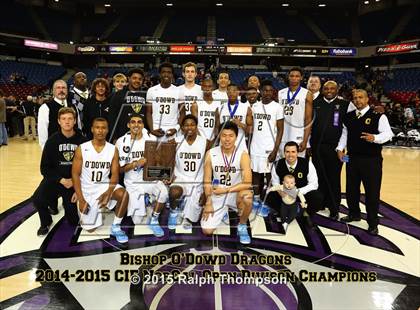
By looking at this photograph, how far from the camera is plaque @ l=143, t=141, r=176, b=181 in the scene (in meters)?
3.52

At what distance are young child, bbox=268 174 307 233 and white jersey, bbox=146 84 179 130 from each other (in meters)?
1.50

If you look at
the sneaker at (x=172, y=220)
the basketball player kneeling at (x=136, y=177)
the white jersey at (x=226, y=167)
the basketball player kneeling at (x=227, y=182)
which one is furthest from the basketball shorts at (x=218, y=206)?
the basketball player kneeling at (x=136, y=177)

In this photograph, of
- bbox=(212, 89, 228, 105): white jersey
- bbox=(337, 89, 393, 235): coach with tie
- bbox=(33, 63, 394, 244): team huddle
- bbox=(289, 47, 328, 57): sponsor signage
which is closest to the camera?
bbox=(33, 63, 394, 244): team huddle

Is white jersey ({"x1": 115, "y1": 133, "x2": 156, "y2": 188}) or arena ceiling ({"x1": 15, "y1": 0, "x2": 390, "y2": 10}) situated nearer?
white jersey ({"x1": 115, "y1": 133, "x2": 156, "y2": 188})

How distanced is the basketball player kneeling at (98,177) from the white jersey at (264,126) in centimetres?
173

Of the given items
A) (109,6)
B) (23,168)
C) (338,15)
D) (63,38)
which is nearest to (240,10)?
(338,15)

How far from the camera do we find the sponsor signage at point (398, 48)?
1816cm

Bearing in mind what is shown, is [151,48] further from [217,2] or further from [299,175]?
[299,175]

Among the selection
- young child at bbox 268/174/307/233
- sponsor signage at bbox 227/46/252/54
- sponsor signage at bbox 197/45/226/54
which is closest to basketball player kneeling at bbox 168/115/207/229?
young child at bbox 268/174/307/233

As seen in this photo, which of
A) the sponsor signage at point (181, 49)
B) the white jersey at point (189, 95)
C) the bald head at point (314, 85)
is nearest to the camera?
the white jersey at point (189, 95)

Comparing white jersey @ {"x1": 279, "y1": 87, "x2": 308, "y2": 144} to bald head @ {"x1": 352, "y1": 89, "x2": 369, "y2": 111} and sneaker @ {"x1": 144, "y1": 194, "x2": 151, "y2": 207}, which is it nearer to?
bald head @ {"x1": 352, "y1": 89, "x2": 369, "y2": 111}

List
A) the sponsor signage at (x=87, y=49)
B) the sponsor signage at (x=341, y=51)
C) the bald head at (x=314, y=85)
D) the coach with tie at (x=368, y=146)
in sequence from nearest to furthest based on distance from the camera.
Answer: the coach with tie at (x=368, y=146) < the bald head at (x=314, y=85) < the sponsor signage at (x=341, y=51) < the sponsor signage at (x=87, y=49)

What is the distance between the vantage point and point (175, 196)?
3.62 m

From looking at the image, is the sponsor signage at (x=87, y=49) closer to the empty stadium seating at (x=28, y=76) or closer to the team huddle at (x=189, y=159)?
the empty stadium seating at (x=28, y=76)
